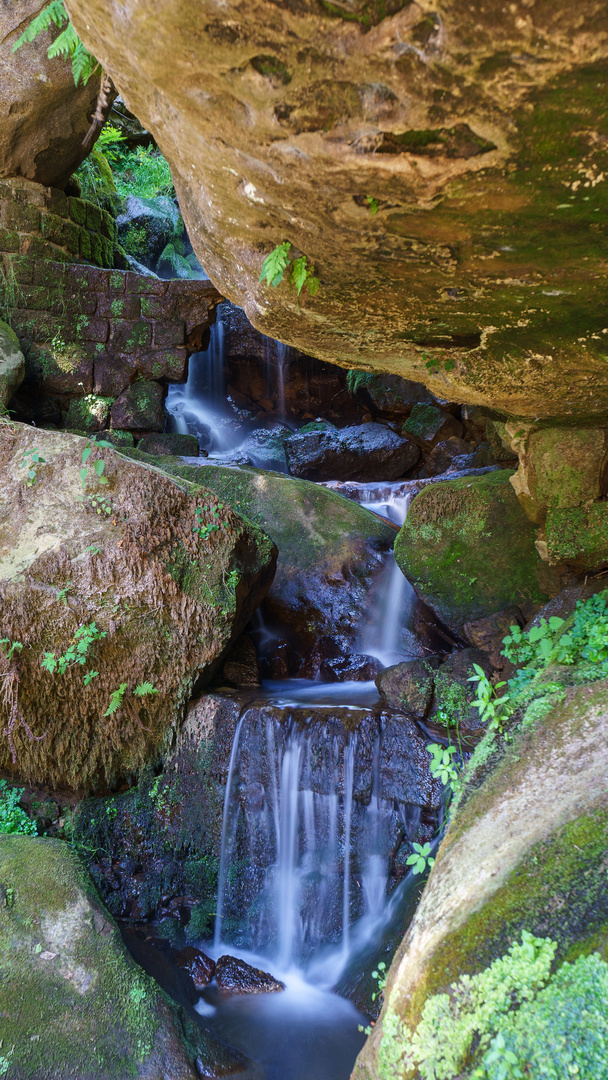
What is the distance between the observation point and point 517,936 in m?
1.91

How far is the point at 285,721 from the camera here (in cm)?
474

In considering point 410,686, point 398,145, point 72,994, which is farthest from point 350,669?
point 398,145

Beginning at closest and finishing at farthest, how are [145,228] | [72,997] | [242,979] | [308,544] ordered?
[72,997] → [242,979] → [308,544] → [145,228]

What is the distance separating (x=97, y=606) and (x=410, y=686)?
2409 mm

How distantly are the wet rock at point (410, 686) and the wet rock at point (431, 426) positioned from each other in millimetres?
6314

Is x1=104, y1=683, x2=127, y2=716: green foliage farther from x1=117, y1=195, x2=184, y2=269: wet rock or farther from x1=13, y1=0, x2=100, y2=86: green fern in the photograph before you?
x1=117, y1=195, x2=184, y2=269: wet rock

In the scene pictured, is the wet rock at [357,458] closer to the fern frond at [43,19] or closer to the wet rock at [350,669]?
the wet rock at [350,669]

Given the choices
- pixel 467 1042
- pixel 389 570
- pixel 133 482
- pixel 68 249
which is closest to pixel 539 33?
pixel 467 1042

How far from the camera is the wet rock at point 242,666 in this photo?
573 centimetres

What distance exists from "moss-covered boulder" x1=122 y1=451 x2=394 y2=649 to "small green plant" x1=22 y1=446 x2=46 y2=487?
2.33 meters

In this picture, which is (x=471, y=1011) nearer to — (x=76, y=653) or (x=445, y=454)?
(x=76, y=653)

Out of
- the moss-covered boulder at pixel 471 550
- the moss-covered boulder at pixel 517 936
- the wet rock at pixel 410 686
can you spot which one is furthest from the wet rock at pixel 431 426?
the moss-covered boulder at pixel 517 936

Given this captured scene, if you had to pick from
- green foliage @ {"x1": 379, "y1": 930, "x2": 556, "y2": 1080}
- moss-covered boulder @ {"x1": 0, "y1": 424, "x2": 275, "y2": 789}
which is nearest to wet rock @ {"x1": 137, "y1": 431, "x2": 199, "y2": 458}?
moss-covered boulder @ {"x1": 0, "y1": 424, "x2": 275, "y2": 789}

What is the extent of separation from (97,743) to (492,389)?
3685mm
